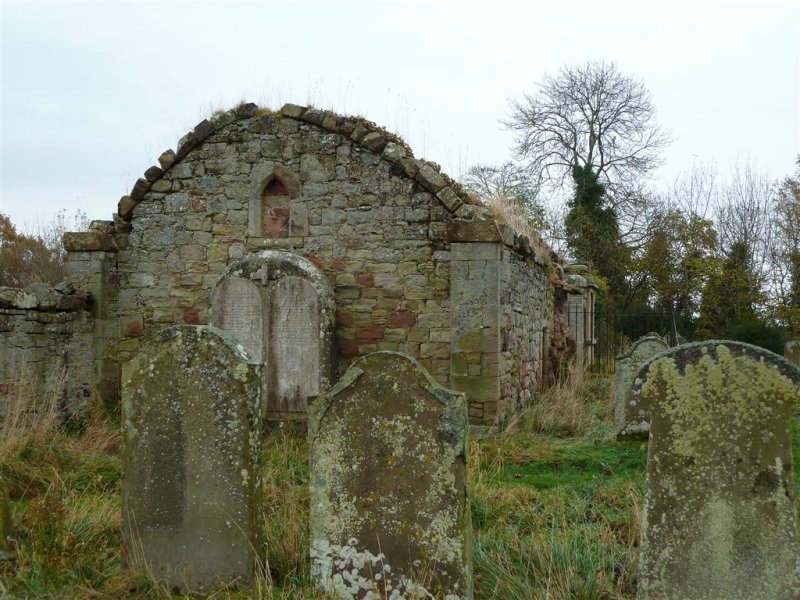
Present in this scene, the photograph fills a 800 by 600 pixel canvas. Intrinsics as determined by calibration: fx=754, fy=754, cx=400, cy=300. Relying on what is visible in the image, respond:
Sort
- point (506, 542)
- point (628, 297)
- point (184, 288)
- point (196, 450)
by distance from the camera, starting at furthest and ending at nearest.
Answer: point (628, 297) < point (184, 288) < point (506, 542) < point (196, 450)

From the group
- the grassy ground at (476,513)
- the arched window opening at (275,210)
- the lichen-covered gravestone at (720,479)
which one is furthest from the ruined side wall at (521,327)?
the lichen-covered gravestone at (720,479)

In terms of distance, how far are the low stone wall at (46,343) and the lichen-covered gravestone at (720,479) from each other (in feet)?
24.1

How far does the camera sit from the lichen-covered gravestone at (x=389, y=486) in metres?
3.86

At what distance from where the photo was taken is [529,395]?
35.6 feet

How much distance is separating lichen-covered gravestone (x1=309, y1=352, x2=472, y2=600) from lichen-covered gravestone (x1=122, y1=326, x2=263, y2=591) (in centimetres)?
40

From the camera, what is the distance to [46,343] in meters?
9.11

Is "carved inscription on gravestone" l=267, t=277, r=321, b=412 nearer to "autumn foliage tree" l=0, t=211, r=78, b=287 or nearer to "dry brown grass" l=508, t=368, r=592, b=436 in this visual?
"dry brown grass" l=508, t=368, r=592, b=436

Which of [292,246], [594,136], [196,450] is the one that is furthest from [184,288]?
[594,136]

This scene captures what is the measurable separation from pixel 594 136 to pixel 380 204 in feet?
64.8

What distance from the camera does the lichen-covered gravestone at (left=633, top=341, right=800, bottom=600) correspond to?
3439mm

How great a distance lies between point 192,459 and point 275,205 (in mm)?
5693

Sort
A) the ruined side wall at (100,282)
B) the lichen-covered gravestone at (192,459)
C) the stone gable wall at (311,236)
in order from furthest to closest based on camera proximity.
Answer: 1. the ruined side wall at (100,282)
2. the stone gable wall at (311,236)
3. the lichen-covered gravestone at (192,459)

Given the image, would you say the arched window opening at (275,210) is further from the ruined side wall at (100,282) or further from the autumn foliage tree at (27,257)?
the autumn foliage tree at (27,257)

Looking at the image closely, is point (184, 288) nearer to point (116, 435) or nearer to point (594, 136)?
point (116, 435)
